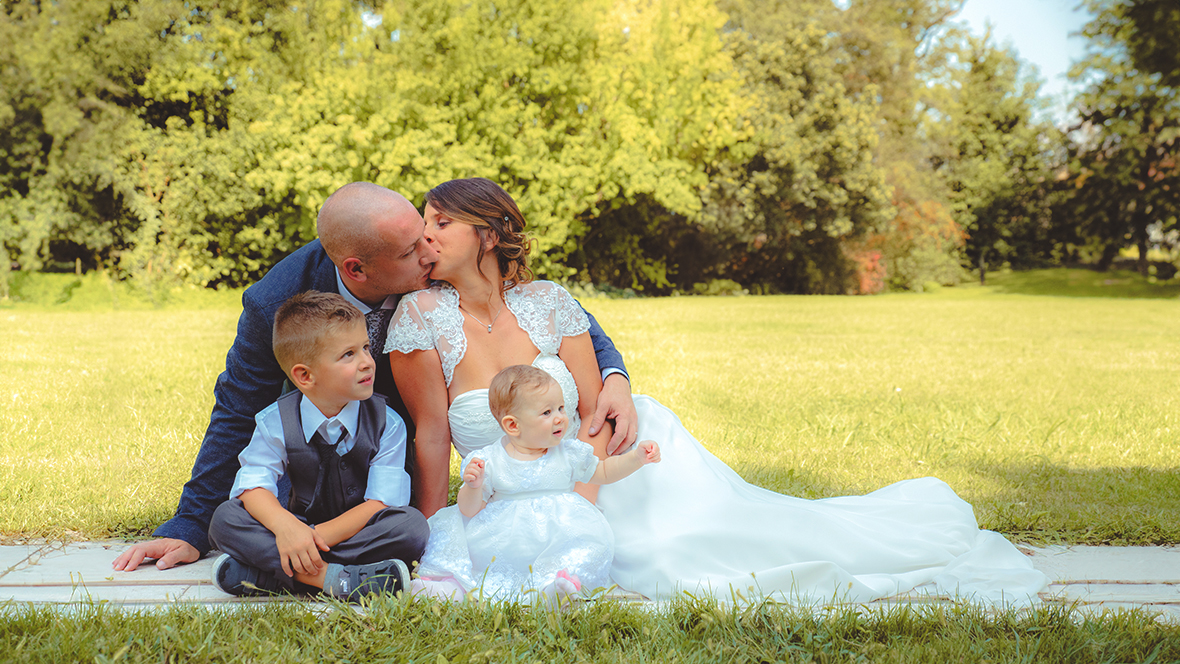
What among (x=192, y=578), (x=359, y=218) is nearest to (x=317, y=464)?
(x=192, y=578)

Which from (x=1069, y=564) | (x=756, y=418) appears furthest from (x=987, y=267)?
(x=1069, y=564)

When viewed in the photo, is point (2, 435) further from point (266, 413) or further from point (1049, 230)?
point (1049, 230)

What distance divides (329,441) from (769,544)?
1705mm

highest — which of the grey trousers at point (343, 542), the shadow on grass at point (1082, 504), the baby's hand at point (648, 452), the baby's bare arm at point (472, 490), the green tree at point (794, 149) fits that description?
the green tree at point (794, 149)

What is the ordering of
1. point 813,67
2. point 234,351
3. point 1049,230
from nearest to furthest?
point 234,351 < point 813,67 < point 1049,230

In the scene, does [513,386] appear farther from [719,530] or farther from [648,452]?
[719,530]

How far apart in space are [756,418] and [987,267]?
3678 centimetres

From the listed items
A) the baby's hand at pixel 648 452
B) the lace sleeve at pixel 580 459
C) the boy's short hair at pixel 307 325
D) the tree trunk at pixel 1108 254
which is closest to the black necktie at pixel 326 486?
the boy's short hair at pixel 307 325

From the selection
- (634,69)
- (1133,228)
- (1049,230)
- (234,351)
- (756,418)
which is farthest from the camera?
(1049,230)

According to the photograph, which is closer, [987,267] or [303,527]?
[303,527]

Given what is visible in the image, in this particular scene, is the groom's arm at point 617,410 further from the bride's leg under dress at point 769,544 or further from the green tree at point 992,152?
the green tree at point 992,152

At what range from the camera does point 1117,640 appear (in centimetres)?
251

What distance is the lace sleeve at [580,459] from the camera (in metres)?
3.10

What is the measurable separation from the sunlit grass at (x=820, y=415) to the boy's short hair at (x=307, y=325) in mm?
1455
